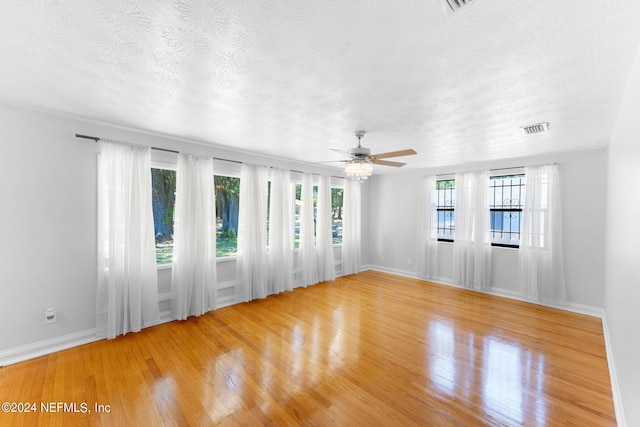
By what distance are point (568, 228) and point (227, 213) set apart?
5.54 metres

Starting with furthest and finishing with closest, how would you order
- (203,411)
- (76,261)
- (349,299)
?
1. (349,299)
2. (76,261)
3. (203,411)

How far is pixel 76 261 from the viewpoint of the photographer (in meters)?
2.99

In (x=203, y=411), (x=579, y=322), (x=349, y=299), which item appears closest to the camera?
(x=203, y=411)

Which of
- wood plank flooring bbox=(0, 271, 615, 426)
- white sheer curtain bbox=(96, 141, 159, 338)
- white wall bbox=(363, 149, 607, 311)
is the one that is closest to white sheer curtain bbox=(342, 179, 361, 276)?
white wall bbox=(363, 149, 607, 311)

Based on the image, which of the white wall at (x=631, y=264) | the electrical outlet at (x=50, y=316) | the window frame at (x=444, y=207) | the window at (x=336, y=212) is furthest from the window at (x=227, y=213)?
the white wall at (x=631, y=264)

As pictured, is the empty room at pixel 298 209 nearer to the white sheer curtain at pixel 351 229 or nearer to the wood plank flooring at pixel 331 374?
the wood plank flooring at pixel 331 374

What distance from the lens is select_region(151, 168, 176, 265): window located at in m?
3.64

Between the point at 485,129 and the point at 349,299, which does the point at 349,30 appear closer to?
the point at 485,129

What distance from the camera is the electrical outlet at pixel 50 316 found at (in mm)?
2812

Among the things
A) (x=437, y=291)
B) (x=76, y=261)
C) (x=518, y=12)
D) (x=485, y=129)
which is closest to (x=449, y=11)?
(x=518, y=12)

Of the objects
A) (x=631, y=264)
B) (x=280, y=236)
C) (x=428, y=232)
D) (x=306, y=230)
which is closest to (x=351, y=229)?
(x=306, y=230)

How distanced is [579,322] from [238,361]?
4606 mm

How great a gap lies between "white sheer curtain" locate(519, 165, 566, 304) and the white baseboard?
20.9ft

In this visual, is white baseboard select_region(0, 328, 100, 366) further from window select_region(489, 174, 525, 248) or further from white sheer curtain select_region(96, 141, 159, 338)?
window select_region(489, 174, 525, 248)
